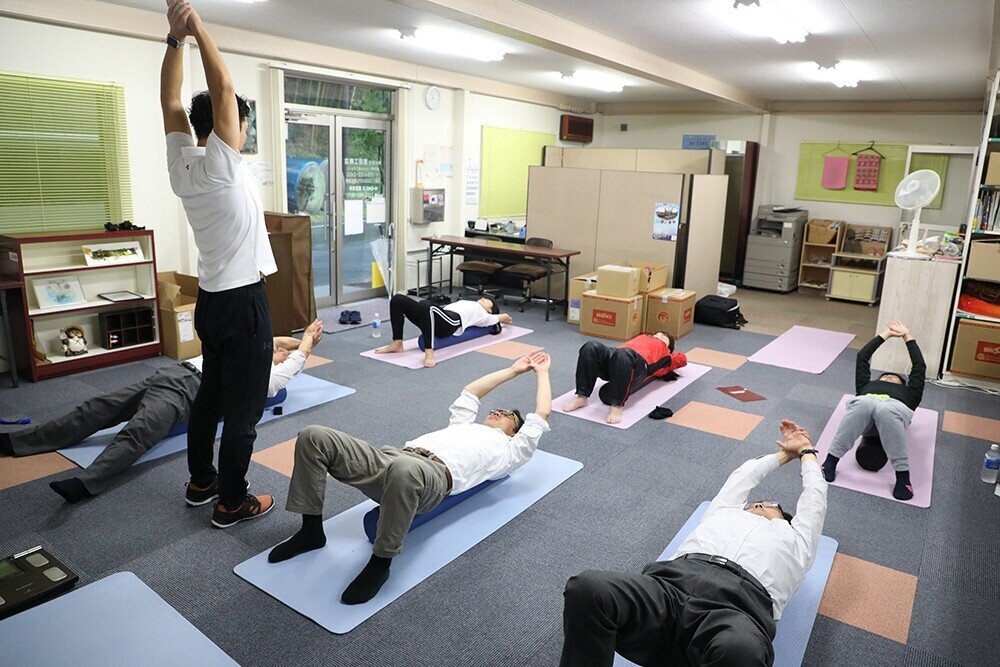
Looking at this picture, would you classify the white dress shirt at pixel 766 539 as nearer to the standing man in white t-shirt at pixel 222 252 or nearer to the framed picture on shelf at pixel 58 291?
the standing man in white t-shirt at pixel 222 252

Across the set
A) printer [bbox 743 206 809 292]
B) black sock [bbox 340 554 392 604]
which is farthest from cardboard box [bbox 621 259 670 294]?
black sock [bbox 340 554 392 604]

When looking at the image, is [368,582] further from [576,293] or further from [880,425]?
[576,293]

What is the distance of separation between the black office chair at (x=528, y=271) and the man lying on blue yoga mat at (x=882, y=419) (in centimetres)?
390

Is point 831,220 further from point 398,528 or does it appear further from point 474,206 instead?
point 398,528

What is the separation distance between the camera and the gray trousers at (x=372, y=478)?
7.90ft

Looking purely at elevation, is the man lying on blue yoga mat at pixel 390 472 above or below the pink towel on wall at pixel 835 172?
below

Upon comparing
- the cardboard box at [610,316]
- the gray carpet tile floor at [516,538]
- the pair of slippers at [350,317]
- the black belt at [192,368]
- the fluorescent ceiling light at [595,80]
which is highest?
the fluorescent ceiling light at [595,80]

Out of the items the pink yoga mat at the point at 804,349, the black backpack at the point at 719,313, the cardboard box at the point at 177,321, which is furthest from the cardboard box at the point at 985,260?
the cardboard box at the point at 177,321

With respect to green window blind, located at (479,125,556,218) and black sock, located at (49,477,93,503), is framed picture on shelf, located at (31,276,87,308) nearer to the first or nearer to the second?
black sock, located at (49,477,93,503)

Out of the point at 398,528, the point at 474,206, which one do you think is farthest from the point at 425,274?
the point at 398,528

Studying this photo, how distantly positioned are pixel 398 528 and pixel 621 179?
17.8 feet

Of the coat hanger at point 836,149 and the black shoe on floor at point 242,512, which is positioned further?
the coat hanger at point 836,149

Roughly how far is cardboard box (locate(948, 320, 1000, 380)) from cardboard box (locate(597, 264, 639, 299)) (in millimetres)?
2507

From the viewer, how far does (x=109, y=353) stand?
5.00 metres
